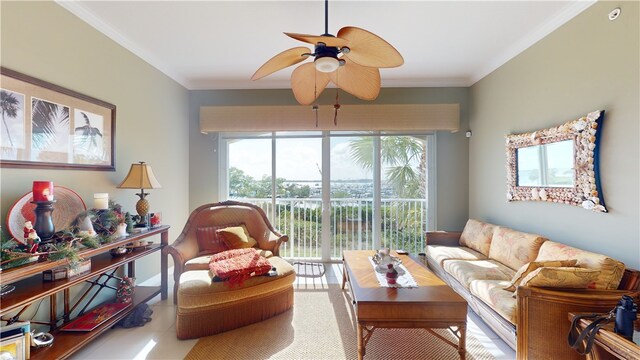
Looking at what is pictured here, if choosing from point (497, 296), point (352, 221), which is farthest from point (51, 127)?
point (497, 296)

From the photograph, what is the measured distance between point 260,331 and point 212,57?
10.1 ft

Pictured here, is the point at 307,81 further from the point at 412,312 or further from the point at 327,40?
the point at 412,312

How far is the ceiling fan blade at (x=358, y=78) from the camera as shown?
188 centimetres

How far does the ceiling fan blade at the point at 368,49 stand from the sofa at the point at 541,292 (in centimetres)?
173

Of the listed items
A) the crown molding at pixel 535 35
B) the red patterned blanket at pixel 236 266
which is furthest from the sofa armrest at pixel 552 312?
the crown molding at pixel 535 35

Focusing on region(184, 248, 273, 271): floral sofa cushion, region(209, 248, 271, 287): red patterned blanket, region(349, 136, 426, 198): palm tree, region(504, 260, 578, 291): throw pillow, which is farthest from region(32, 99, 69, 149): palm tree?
region(504, 260, 578, 291): throw pillow

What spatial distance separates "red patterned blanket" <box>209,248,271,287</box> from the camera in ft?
7.18

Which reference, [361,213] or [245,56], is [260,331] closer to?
[361,213]

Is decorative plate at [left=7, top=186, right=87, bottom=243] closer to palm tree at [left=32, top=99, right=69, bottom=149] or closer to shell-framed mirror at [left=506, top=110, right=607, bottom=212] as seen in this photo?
palm tree at [left=32, top=99, right=69, bottom=149]

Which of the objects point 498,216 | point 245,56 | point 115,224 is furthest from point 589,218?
point 115,224

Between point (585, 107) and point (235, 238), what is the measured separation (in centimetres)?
354

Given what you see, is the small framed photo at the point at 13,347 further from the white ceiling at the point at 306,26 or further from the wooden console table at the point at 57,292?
the white ceiling at the point at 306,26

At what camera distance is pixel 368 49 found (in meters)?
1.55

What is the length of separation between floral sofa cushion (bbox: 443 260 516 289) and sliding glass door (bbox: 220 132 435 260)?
136 centimetres
